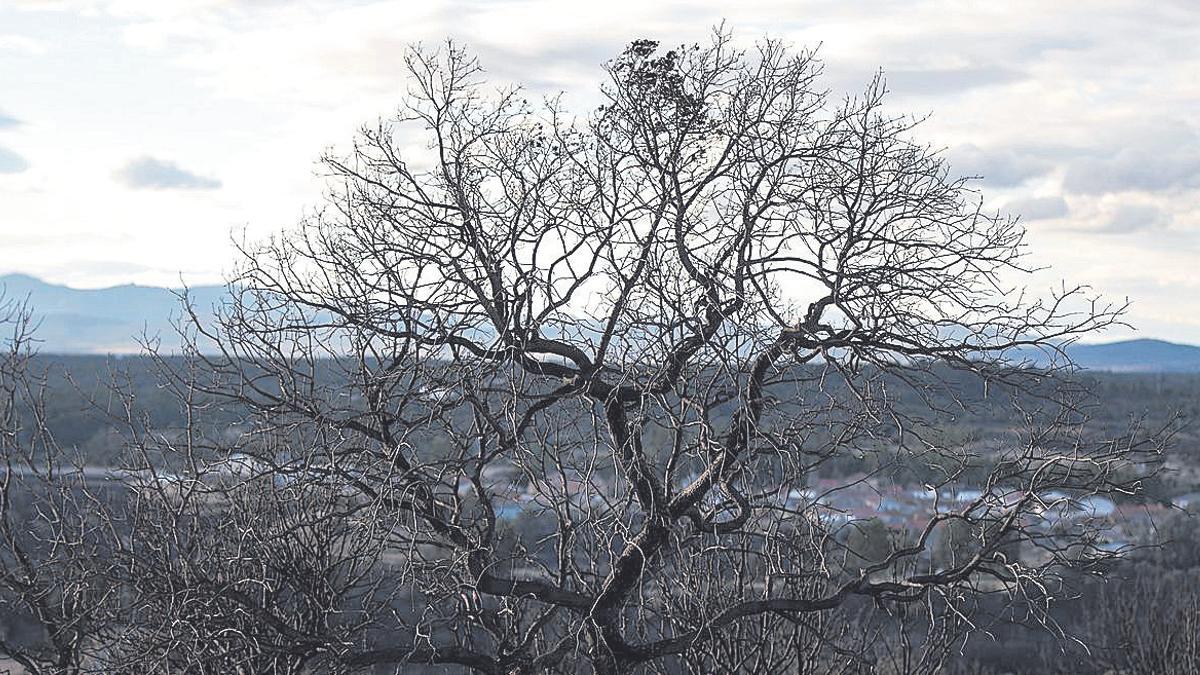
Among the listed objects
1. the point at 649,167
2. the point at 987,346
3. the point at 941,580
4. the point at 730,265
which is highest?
the point at 649,167

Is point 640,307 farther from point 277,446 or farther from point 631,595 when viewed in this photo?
point 277,446

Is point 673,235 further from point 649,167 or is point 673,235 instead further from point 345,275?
point 345,275

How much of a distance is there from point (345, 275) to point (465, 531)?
1.82m

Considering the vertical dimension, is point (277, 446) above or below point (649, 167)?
below

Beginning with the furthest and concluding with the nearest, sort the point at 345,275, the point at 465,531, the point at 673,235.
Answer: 1. the point at 465,531
2. the point at 345,275
3. the point at 673,235

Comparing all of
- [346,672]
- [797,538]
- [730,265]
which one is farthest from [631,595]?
[730,265]

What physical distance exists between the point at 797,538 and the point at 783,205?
2271 mm

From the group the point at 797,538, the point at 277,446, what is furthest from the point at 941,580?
the point at 277,446

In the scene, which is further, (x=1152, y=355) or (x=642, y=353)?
(x=1152, y=355)

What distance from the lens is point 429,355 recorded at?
23.4ft

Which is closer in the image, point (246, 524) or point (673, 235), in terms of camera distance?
point (673, 235)

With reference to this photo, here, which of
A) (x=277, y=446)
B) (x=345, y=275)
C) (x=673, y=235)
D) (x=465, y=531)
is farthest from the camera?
(x=277, y=446)

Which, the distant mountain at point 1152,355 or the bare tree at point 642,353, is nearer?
the bare tree at point 642,353

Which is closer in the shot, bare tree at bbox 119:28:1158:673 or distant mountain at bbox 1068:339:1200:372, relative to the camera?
bare tree at bbox 119:28:1158:673
